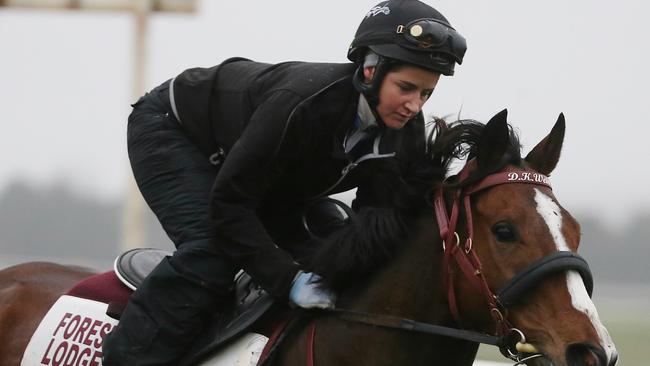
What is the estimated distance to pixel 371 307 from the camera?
12.3ft

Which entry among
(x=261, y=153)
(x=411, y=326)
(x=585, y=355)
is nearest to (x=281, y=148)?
(x=261, y=153)

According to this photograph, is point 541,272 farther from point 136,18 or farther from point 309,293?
point 136,18

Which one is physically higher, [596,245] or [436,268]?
[436,268]

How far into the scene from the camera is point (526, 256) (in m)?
3.33

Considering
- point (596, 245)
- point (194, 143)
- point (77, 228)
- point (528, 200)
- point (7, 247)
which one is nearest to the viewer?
point (528, 200)

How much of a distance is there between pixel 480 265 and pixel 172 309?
111 centimetres

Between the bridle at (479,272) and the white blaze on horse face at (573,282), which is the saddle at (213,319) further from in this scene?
the white blaze on horse face at (573,282)

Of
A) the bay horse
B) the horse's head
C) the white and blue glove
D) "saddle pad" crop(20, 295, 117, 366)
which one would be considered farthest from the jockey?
the horse's head

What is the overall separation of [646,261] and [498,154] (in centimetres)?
1673

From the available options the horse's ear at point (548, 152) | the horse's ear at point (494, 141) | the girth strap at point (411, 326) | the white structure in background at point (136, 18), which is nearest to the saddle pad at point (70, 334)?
the girth strap at point (411, 326)

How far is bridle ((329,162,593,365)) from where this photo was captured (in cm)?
326

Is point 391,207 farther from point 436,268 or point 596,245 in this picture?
point 596,245

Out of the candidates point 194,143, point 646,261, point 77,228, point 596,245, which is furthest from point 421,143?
point 77,228

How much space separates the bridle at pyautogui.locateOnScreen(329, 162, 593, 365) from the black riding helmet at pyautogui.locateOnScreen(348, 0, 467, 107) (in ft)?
1.20
